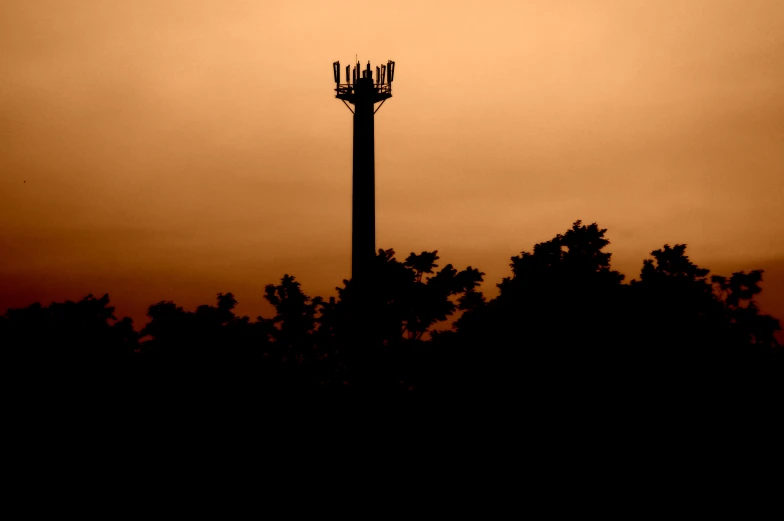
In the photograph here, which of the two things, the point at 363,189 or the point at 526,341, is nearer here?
the point at 526,341

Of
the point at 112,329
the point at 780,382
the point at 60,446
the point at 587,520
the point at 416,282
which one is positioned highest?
the point at 416,282

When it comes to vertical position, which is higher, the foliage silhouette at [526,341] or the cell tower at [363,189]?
the cell tower at [363,189]

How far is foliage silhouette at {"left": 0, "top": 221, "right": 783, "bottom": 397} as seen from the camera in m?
29.6

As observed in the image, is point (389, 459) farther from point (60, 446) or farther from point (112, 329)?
point (112, 329)

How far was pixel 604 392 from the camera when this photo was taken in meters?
29.0

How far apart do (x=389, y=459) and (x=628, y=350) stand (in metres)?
9.31

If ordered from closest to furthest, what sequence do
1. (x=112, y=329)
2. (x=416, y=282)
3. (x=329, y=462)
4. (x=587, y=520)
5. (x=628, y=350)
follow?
(x=587, y=520)
(x=628, y=350)
(x=329, y=462)
(x=112, y=329)
(x=416, y=282)

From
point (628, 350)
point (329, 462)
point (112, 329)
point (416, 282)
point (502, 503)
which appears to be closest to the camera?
point (502, 503)

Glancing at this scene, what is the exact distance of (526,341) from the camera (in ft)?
105

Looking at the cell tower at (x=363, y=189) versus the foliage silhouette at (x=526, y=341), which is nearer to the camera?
the foliage silhouette at (x=526, y=341)

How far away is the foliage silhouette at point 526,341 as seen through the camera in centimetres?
2964

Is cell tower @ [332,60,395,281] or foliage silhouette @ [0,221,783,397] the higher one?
cell tower @ [332,60,395,281]

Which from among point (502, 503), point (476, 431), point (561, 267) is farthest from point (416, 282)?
point (502, 503)

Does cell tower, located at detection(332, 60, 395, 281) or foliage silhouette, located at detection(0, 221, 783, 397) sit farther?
cell tower, located at detection(332, 60, 395, 281)
